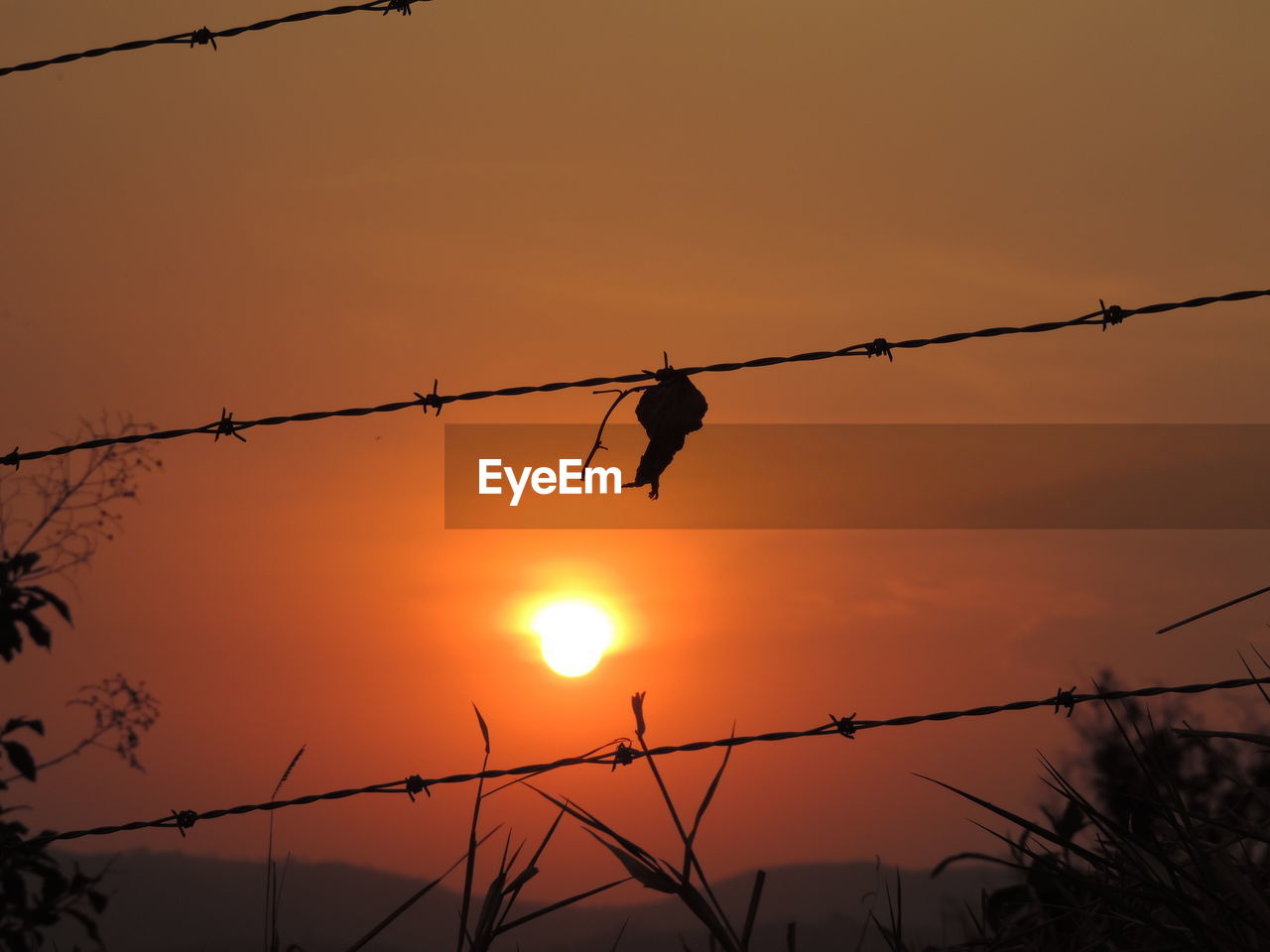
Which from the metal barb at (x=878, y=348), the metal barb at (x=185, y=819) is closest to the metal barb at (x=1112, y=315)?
the metal barb at (x=878, y=348)

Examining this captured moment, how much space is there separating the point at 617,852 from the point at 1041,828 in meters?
0.70

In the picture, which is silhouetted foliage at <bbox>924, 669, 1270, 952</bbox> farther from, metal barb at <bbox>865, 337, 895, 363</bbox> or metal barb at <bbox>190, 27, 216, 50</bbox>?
metal barb at <bbox>190, 27, 216, 50</bbox>

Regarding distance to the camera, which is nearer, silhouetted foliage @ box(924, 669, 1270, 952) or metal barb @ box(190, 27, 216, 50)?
silhouetted foliage @ box(924, 669, 1270, 952)

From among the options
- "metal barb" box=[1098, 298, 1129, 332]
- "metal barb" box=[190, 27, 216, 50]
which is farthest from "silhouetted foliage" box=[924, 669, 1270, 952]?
"metal barb" box=[190, 27, 216, 50]

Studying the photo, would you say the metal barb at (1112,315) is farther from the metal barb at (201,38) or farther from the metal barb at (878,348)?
the metal barb at (201,38)

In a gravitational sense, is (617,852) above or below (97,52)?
below

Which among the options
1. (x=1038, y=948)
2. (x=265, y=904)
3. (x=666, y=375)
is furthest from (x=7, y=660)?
(x=1038, y=948)

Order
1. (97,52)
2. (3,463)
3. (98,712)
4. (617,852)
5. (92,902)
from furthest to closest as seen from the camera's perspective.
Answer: (98,712), (92,902), (97,52), (3,463), (617,852)

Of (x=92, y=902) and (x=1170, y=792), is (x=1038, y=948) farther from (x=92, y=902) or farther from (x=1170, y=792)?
(x=92, y=902)

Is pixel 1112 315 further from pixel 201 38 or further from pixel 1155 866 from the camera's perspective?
pixel 201 38

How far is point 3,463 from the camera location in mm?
3213

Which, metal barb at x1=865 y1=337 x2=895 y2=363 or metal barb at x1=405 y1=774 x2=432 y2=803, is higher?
metal barb at x1=865 y1=337 x2=895 y2=363

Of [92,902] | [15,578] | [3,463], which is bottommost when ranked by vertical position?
[92,902]

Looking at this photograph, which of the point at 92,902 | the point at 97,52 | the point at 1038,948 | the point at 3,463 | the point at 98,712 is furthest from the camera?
the point at 98,712
